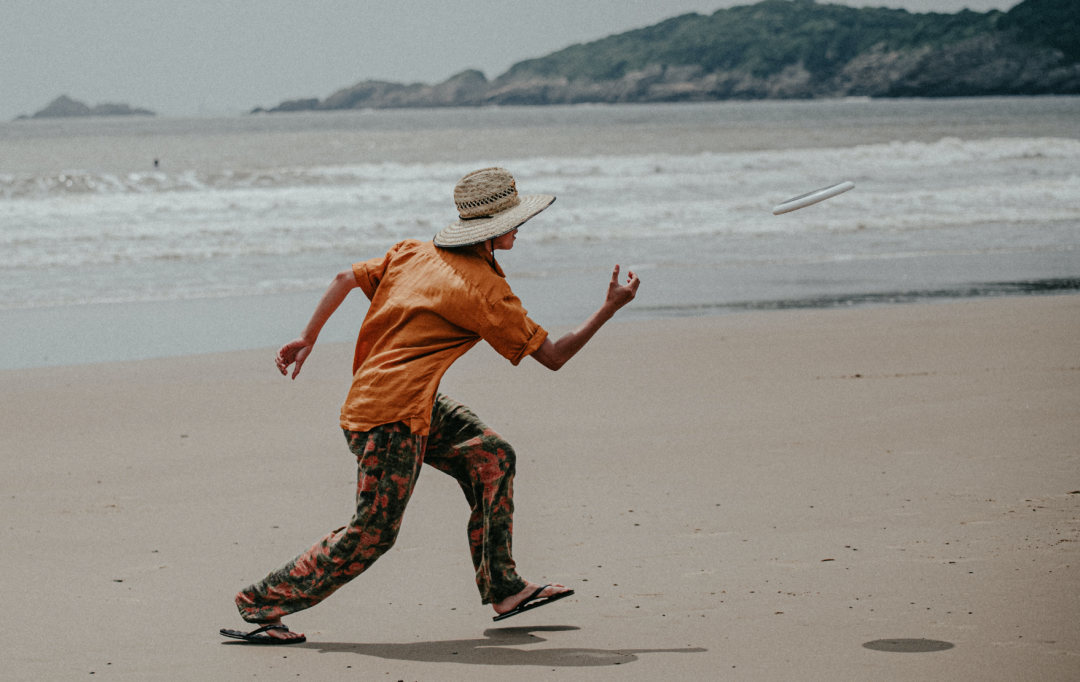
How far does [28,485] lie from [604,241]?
1054 centimetres

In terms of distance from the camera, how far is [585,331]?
2.96 metres

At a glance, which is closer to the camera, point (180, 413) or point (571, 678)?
point (571, 678)

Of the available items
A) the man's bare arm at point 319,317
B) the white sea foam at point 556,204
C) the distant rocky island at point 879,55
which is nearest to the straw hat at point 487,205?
the man's bare arm at point 319,317

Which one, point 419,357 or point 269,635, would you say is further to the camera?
point 269,635

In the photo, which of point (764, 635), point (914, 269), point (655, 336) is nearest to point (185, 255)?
point (655, 336)

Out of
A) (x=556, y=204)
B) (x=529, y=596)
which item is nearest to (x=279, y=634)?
(x=529, y=596)

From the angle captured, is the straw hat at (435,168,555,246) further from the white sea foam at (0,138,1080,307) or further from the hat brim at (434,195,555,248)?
the white sea foam at (0,138,1080,307)

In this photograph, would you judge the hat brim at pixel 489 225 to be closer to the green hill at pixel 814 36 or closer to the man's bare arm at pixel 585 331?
the man's bare arm at pixel 585 331

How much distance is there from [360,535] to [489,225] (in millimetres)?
986

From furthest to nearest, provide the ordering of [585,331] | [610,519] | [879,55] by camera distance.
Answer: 1. [879,55]
2. [610,519]
3. [585,331]

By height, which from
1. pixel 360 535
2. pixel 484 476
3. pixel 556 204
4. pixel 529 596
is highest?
pixel 556 204

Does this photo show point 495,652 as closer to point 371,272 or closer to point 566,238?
point 371,272

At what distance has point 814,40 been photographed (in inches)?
7288

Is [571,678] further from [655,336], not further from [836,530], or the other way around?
[655,336]
